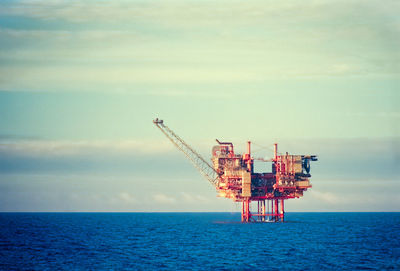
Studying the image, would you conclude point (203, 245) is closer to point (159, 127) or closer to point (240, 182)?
point (240, 182)

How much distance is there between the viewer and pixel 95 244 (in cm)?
9838

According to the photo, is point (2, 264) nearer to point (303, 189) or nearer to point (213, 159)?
point (213, 159)

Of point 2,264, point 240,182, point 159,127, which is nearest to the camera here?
point 2,264

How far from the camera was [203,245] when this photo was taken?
3688 inches

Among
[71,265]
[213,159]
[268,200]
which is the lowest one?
[71,265]

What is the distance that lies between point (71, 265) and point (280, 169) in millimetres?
59146

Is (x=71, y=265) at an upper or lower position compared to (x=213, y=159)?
lower

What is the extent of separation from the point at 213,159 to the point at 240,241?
87.6 feet

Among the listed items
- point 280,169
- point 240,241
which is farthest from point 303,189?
point 240,241

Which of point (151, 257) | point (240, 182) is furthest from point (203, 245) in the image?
point (240, 182)

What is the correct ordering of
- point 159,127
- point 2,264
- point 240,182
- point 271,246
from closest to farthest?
point 2,264, point 271,246, point 240,182, point 159,127

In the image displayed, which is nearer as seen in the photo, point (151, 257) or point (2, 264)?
point (2, 264)

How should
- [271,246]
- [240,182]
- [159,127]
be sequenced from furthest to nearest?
[159,127], [240,182], [271,246]

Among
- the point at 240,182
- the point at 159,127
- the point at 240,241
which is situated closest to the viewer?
the point at 240,241
